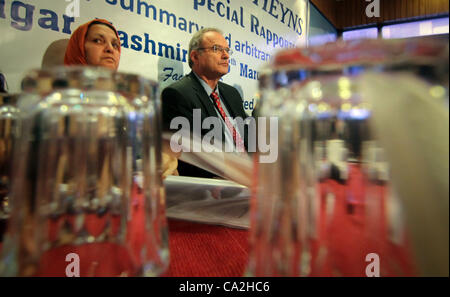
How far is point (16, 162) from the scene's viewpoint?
0.19 m

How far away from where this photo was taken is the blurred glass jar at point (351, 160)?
0.14 meters

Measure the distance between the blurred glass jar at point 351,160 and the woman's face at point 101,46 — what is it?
3.21 ft

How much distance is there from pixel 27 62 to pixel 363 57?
1059mm

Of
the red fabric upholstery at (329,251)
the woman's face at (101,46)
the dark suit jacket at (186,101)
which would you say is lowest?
the red fabric upholstery at (329,251)

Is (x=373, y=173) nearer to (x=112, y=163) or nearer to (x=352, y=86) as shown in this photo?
(x=352, y=86)

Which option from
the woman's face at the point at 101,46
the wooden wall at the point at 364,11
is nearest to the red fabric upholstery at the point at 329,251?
the woman's face at the point at 101,46

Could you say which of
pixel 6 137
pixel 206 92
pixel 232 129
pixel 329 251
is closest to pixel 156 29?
pixel 206 92

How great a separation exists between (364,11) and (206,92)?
14.8ft

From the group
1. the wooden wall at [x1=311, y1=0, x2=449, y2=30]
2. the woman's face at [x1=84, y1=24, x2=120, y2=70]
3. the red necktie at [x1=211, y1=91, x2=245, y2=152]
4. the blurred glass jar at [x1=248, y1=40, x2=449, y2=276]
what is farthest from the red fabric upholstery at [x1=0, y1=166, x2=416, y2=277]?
the wooden wall at [x1=311, y1=0, x2=449, y2=30]

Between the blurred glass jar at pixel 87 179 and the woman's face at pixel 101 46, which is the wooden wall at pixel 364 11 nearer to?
the woman's face at pixel 101 46

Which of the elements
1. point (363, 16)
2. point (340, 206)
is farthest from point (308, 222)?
point (363, 16)

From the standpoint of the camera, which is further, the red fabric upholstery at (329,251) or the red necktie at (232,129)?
the red necktie at (232,129)

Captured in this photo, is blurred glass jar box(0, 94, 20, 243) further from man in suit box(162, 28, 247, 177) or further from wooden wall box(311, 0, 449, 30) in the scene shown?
wooden wall box(311, 0, 449, 30)

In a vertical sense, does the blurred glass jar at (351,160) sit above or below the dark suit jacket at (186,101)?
below
